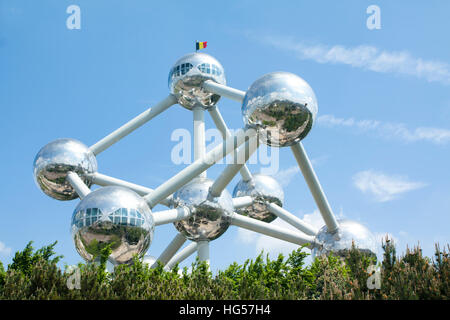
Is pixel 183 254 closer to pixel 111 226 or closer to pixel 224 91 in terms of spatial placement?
pixel 224 91

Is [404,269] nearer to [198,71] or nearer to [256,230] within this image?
[256,230]

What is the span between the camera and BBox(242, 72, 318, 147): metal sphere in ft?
33.6

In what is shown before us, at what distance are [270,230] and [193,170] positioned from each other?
3.67m

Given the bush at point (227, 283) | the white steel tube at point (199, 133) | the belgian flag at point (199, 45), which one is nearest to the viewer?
the bush at point (227, 283)

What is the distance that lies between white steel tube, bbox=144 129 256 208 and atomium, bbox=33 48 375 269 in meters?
0.02

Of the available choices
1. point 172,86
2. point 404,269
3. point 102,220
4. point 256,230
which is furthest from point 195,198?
point 404,269

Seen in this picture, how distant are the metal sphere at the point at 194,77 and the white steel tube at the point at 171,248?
411 cm

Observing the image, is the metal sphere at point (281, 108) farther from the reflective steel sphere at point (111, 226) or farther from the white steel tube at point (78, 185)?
the white steel tube at point (78, 185)

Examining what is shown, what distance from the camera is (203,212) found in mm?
12547

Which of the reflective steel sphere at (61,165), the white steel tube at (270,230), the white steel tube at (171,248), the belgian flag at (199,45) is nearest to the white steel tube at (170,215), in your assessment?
the white steel tube at (270,230)

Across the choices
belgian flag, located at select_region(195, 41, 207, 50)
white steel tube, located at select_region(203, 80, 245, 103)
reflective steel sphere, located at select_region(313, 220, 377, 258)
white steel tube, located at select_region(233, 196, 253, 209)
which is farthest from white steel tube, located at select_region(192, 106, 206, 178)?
reflective steel sphere, located at select_region(313, 220, 377, 258)

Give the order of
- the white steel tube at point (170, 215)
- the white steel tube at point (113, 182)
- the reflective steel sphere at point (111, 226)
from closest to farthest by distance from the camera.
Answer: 1. the reflective steel sphere at point (111, 226)
2. the white steel tube at point (170, 215)
3. the white steel tube at point (113, 182)

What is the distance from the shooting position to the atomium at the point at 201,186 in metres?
10.2

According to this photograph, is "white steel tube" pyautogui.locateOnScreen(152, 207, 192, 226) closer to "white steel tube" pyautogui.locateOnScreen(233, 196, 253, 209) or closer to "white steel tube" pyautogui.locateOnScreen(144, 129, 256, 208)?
"white steel tube" pyautogui.locateOnScreen(144, 129, 256, 208)
